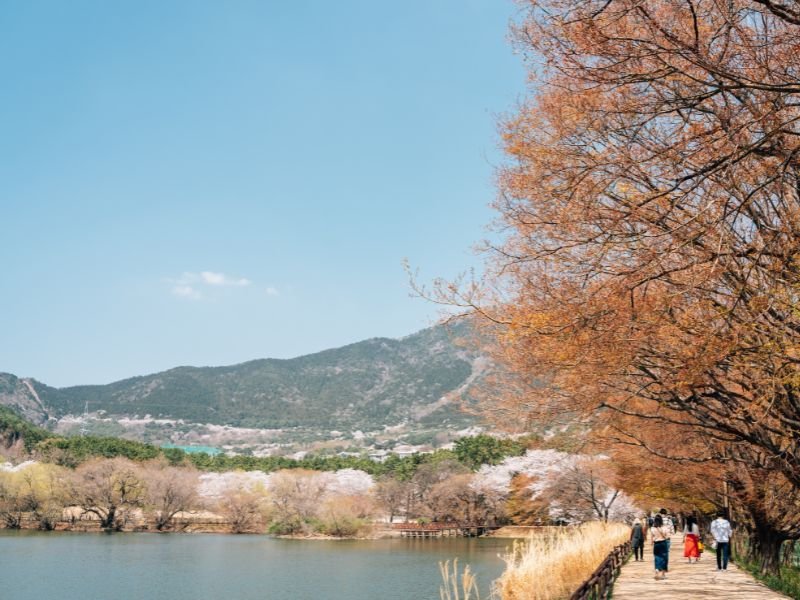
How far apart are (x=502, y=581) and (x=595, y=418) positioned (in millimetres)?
2578

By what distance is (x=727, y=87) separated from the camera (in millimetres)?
4449

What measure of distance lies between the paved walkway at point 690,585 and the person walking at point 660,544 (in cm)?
20

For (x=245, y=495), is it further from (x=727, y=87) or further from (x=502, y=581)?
(x=727, y=87)

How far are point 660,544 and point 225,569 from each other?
21.9 m

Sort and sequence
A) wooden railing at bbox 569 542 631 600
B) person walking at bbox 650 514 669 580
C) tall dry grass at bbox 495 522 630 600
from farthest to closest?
1. person walking at bbox 650 514 669 580
2. tall dry grass at bbox 495 522 630 600
3. wooden railing at bbox 569 542 631 600

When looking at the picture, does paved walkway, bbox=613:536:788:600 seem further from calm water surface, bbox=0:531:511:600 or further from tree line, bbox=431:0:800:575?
calm water surface, bbox=0:531:511:600

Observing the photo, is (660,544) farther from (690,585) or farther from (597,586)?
(597,586)

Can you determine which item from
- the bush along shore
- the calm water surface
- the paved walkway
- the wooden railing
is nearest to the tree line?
the wooden railing

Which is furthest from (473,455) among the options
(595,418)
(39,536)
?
(595,418)

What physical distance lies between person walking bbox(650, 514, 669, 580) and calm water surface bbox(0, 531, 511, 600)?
8701 mm

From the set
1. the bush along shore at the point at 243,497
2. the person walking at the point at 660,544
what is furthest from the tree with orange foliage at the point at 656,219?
the bush along shore at the point at 243,497

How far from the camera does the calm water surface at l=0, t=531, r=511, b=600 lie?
24.7 m

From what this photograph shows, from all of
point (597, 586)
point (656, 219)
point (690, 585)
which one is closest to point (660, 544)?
Answer: point (690, 585)

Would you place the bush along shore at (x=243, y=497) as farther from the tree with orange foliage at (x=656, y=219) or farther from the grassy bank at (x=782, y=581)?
the tree with orange foliage at (x=656, y=219)
